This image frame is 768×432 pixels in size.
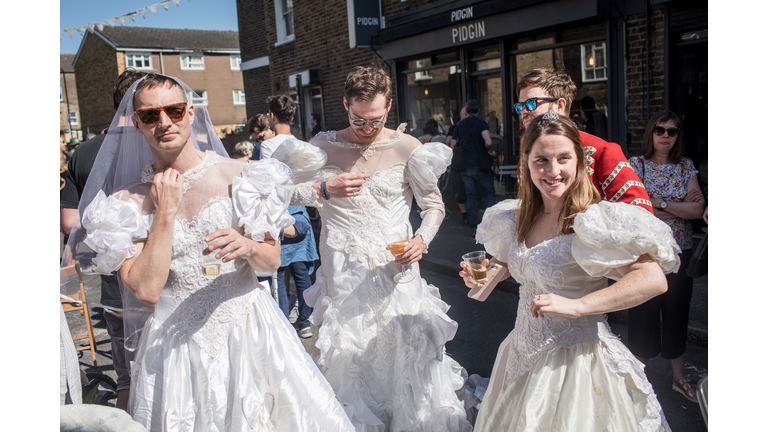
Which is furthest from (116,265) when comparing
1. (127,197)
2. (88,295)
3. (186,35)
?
(186,35)

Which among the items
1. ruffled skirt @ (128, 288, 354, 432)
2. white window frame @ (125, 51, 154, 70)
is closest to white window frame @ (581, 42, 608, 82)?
ruffled skirt @ (128, 288, 354, 432)

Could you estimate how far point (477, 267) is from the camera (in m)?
2.51

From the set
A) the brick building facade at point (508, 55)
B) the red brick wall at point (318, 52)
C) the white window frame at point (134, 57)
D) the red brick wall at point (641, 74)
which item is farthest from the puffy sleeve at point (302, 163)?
the white window frame at point (134, 57)

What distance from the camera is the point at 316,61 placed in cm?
1494

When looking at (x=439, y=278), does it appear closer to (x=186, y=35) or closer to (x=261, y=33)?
(x=261, y=33)

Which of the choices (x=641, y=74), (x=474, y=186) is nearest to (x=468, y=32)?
(x=474, y=186)

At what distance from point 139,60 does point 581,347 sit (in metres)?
44.9

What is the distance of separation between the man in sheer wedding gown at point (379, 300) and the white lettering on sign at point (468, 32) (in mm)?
7296

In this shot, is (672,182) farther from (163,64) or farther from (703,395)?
(163,64)

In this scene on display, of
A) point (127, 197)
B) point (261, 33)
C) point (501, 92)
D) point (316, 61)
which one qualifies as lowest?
point (127, 197)

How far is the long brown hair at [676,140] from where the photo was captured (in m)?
3.79

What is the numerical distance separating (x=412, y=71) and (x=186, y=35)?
39839 millimetres

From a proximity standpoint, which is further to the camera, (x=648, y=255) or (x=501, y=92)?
(x=501, y=92)

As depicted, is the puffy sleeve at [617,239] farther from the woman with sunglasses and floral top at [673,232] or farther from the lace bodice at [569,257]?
the woman with sunglasses and floral top at [673,232]
